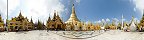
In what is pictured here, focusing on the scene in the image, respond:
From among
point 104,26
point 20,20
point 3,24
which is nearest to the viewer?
point 3,24

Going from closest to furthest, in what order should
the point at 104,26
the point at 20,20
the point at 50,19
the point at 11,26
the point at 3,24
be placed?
1. the point at 3,24
2. the point at 11,26
3. the point at 20,20
4. the point at 50,19
5. the point at 104,26

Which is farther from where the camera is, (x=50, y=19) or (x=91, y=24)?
(x=91, y=24)

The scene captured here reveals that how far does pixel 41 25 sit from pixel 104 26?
37.1 meters

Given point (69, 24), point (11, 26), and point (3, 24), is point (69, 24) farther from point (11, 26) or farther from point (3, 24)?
point (3, 24)

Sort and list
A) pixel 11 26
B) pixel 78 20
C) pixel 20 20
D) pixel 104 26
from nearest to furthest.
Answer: pixel 11 26 < pixel 20 20 < pixel 78 20 < pixel 104 26

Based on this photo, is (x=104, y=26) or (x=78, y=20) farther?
(x=104, y=26)

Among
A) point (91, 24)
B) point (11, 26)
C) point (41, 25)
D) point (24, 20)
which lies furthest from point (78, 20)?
point (11, 26)

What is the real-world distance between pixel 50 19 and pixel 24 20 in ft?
56.8

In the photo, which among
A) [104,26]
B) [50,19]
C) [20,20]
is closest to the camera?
[20,20]

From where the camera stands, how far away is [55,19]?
90.9 metres

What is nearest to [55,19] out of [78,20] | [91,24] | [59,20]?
[59,20]

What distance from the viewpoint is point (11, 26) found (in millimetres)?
69000

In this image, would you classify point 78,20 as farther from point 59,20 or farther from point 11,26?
point 11,26

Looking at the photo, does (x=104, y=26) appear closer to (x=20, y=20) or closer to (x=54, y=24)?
(x=54, y=24)
